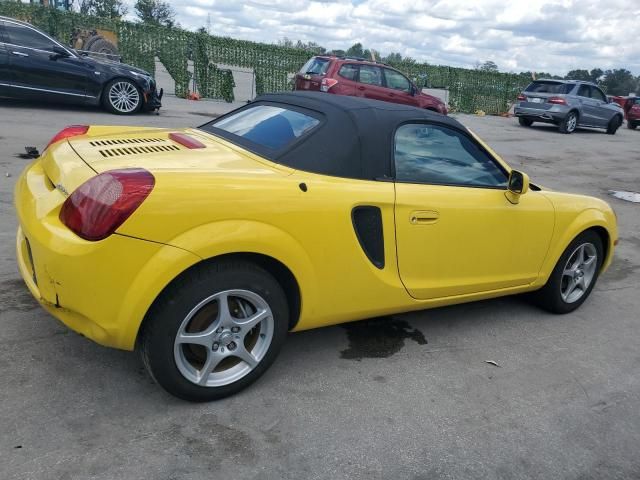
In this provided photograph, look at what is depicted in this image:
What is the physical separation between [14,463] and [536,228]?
320 cm

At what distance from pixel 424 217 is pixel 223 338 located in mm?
1291

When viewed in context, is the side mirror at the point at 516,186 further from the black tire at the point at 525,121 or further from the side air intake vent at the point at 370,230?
the black tire at the point at 525,121

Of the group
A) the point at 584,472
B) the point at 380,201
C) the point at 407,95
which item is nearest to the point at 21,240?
the point at 380,201

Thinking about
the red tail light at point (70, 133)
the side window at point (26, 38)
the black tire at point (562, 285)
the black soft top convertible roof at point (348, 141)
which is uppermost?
the side window at point (26, 38)

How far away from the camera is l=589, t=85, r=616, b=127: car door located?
61.7 ft

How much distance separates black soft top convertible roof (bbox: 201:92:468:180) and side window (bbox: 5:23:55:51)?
928 cm

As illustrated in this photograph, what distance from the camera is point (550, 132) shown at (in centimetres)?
1816

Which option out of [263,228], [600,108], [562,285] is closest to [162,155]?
[263,228]

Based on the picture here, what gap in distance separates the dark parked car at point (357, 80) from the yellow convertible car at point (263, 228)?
34.3 feet

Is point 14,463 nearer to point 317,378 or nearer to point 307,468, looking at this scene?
point 307,468

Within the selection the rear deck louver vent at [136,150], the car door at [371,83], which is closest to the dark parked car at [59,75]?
the car door at [371,83]

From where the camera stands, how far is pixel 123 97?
1151 centimetres

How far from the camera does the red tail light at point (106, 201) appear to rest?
7.52ft

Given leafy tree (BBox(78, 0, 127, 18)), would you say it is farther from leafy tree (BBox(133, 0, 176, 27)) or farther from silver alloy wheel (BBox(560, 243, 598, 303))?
silver alloy wheel (BBox(560, 243, 598, 303))
